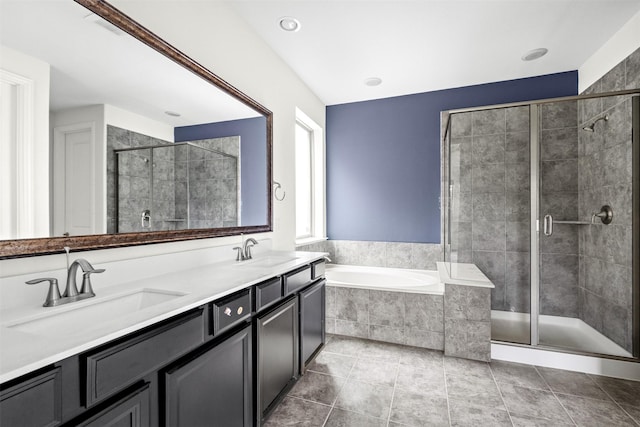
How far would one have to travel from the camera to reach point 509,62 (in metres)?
2.87

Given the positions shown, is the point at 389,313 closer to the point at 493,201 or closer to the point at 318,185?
the point at 493,201

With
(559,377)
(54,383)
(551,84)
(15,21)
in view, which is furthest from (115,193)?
(551,84)

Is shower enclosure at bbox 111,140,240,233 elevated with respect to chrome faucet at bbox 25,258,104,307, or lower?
elevated

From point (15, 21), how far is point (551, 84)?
4.11 m

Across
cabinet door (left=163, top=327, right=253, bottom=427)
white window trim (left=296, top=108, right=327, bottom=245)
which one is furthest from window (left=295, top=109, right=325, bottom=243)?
cabinet door (left=163, top=327, right=253, bottom=427)

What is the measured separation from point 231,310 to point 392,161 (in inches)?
115

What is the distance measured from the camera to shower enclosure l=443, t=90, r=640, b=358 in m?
2.31

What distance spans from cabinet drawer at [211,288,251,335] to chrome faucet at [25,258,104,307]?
451 millimetres

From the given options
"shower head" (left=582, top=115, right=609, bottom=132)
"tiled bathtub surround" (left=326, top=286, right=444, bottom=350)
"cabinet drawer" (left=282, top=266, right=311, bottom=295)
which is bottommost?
"tiled bathtub surround" (left=326, top=286, right=444, bottom=350)

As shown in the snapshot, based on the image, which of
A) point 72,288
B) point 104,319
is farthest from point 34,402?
point 72,288

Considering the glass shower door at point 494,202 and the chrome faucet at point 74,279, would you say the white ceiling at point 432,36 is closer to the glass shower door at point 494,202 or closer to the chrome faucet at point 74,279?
the glass shower door at point 494,202

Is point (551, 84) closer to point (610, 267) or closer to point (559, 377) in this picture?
point (610, 267)

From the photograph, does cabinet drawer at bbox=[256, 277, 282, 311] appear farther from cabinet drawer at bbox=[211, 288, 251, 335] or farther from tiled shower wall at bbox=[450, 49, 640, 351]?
tiled shower wall at bbox=[450, 49, 640, 351]

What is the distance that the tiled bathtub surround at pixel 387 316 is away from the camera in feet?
8.53
